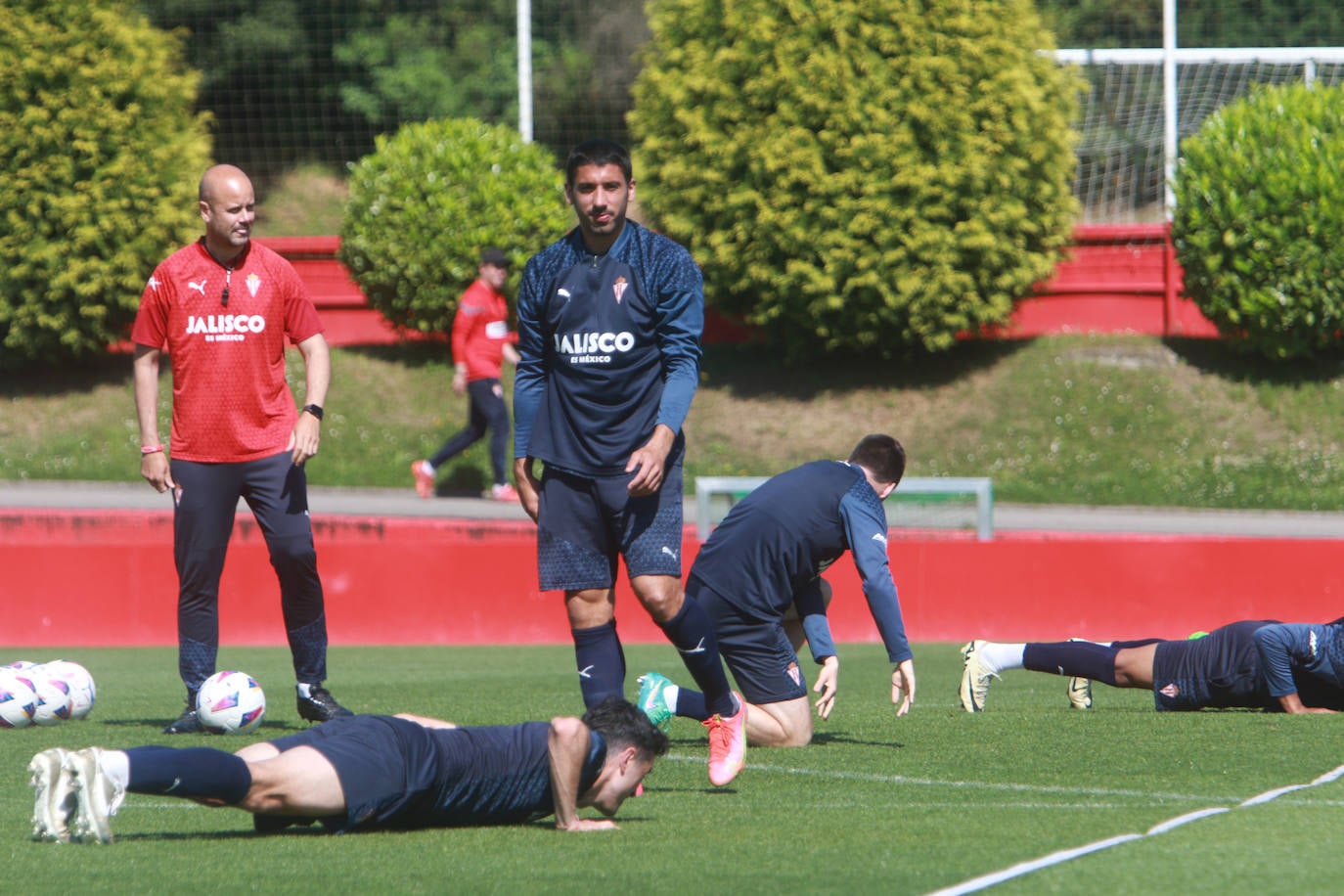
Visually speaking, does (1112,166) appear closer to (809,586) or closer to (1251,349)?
(1251,349)

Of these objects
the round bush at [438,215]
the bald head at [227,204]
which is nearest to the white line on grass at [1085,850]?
the bald head at [227,204]

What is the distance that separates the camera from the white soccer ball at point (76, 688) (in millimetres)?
7613

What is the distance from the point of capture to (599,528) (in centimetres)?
596

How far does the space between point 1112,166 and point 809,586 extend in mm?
22795

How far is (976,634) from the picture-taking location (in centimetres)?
1286

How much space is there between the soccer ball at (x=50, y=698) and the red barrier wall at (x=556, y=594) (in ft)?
15.6

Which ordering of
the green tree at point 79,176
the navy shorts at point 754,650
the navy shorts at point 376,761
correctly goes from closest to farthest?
the navy shorts at point 376,761
the navy shorts at point 754,650
the green tree at point 79,176

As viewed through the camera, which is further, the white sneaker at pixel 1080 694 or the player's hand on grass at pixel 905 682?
the white sneaker at pixel 1080 694

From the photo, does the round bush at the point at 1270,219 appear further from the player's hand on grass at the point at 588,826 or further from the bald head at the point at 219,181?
the player's hand on grass at the point at 588,826

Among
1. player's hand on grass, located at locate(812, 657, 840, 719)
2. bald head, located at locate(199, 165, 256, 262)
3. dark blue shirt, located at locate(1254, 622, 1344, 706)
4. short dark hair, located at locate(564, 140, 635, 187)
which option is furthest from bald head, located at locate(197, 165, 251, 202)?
dark blue shirt, located at locate(1254, 622, 1344, 706)

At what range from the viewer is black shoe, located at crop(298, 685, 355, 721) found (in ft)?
24.0

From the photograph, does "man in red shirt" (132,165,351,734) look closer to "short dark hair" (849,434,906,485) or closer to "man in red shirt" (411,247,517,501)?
"short dark hair" (849,434,906,485)

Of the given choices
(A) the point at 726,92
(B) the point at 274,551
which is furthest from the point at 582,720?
(A) the point at 726,92

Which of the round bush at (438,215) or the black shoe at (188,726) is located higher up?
the round bush at (438,215)
